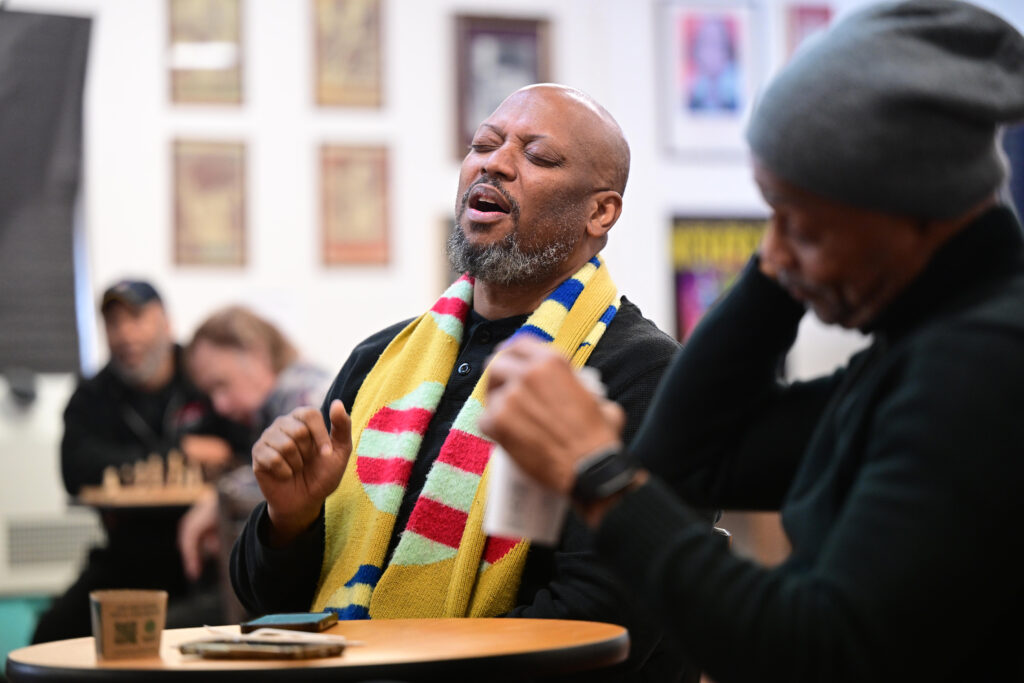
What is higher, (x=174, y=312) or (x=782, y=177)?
(x=782, y=177)

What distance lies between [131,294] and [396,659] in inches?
169

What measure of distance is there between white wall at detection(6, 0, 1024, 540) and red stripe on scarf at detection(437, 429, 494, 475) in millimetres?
4633

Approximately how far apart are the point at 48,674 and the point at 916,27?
1.14m

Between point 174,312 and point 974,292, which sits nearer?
point 974,292

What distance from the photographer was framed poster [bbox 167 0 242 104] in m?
6.68

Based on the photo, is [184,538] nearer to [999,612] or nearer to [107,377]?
[107,377]

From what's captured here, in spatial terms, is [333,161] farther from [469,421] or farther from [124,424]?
[469,421]

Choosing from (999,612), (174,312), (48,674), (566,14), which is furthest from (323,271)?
(999,612)

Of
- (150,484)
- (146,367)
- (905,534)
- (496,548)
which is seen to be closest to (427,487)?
(496,548)

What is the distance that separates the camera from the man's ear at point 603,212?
2.40m

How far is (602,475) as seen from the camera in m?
1.11

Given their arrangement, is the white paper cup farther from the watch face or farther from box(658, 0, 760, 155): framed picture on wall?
box(658, 0, 760, 155): framed picture on wall

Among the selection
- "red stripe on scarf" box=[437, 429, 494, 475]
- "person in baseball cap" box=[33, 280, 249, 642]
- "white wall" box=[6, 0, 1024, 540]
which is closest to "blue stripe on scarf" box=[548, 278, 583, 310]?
"red stripe on scarf" box=[437, 429, 494, 475]

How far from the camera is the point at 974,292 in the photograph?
1.13 meters
